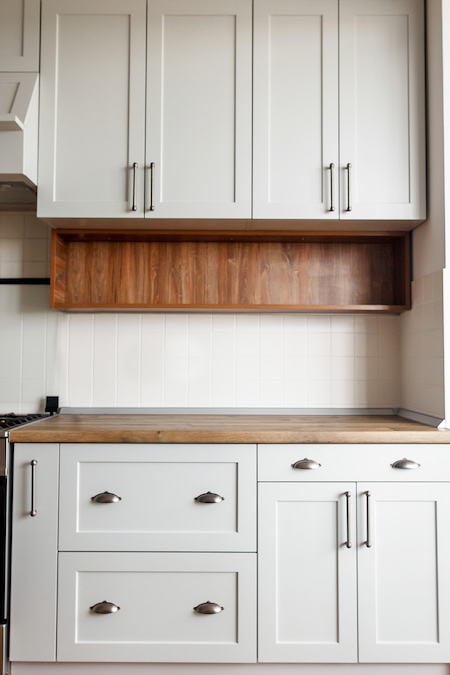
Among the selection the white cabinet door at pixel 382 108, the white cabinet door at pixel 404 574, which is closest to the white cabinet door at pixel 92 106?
the white cabinet door at pixel 382 108

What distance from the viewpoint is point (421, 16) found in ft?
6.27

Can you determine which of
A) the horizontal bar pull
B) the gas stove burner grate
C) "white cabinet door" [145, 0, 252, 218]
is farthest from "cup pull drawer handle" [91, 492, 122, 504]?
"white cabinet door" [145, 0, 252, 218]

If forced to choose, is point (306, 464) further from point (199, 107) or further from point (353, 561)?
point (199, 107)

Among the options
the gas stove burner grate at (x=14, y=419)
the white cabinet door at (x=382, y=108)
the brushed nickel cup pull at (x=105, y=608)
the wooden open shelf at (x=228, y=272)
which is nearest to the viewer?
the brushed nickel cup pull at (x=105, y=608)

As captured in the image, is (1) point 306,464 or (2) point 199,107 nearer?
(1) point 306,464

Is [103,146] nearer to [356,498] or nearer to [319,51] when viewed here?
[319,51]

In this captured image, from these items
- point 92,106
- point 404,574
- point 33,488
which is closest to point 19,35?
point 92,106

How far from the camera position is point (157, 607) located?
163 centimetres

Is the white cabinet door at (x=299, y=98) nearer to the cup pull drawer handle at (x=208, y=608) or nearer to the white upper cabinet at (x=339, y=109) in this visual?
the white upper cabinet at (x=339, y=109)

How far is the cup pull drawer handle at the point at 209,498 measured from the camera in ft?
5.40

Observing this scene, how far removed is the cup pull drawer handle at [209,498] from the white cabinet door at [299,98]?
1139 mm

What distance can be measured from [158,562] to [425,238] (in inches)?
65.1

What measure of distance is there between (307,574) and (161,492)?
593mm

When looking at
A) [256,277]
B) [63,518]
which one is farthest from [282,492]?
[256,277]
